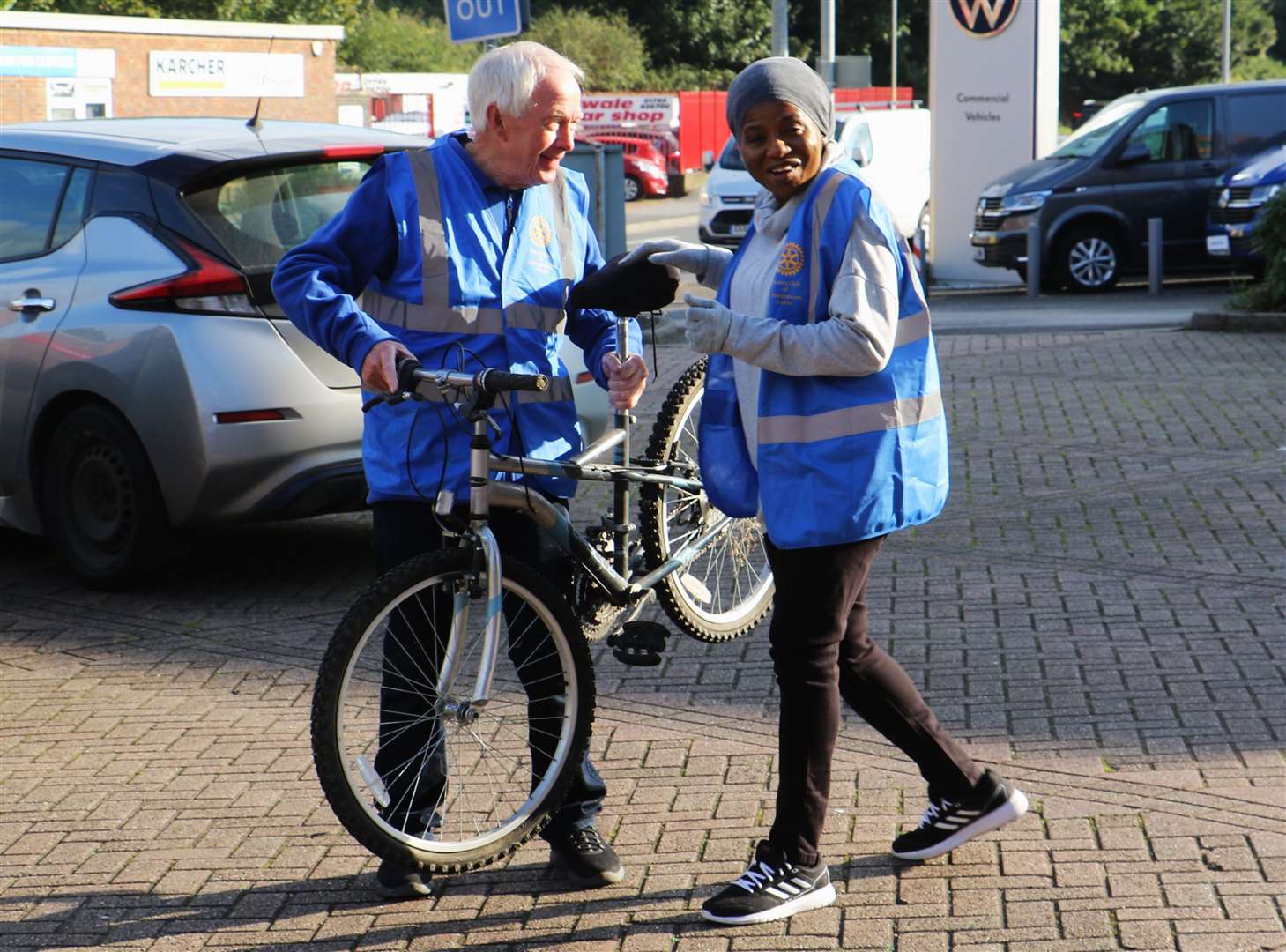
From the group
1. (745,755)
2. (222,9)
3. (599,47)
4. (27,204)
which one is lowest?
(745,755)

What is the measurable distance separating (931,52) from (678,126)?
25910 millimetres

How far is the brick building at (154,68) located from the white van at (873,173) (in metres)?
7.99

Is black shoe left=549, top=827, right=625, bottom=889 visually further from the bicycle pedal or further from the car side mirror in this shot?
the car side mirror

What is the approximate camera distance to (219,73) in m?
32.9

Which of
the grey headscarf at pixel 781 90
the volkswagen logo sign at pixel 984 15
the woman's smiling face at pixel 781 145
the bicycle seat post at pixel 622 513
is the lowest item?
the bicycle seat post at pixel 622 513

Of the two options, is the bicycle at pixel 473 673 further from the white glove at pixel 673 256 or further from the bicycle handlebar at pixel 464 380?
the white glove at pixel 673 256

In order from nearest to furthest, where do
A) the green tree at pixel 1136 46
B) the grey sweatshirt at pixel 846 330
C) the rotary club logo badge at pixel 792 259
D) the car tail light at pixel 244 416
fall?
1. the grey sweatshirt at pixel 846 330
2. the rotary club logo badge at pixel 792 259
3. the car tail light at pixel 244 416
4. the green tree at pixel 1136 46

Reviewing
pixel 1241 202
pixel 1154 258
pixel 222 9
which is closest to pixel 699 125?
pixel 222 9

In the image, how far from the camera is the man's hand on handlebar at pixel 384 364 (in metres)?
3.67

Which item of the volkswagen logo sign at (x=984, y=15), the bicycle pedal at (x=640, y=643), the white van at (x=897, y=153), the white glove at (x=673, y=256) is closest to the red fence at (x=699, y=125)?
the white van at (x=897, y=153)

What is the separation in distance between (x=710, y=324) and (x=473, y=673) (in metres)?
0.98

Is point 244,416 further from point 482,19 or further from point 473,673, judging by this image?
point 482,19

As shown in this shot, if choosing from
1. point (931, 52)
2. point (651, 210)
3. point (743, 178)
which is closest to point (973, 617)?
point (931, 52)

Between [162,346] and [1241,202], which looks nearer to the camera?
[162,346]
